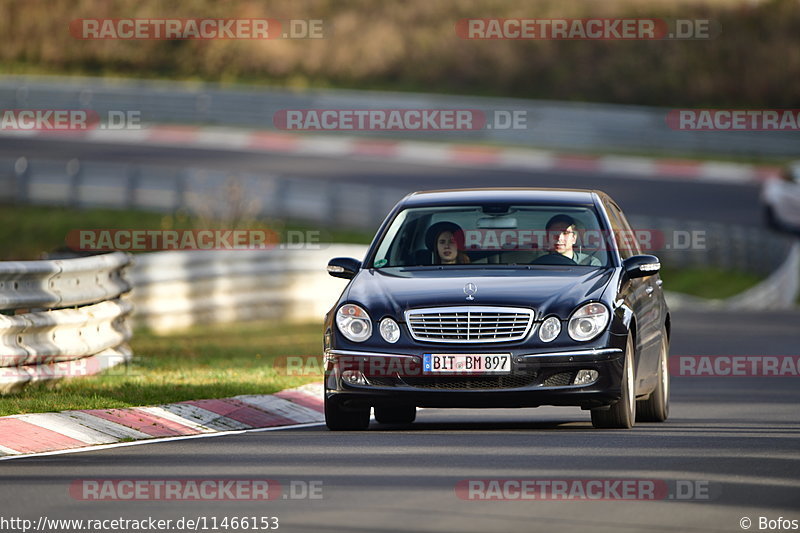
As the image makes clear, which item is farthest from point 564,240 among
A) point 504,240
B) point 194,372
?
point 194,372

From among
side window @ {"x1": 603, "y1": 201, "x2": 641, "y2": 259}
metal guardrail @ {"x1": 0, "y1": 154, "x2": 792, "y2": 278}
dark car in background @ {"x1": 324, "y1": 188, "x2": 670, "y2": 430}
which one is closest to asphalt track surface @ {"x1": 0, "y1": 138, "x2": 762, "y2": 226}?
metal guardrail @ {"x1": 0, "y1": 154, "x2": 792, "y2": 278}

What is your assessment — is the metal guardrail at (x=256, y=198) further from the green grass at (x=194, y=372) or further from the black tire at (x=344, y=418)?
the black tire at (x=344, y=418)

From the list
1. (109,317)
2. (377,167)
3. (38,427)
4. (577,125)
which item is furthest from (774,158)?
(38,427)

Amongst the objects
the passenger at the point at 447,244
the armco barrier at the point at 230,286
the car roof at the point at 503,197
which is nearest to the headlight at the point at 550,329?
the passenger at the point at 447,244

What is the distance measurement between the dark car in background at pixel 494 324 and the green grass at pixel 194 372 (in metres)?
1.78

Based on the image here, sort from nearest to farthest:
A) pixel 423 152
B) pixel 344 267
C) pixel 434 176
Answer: pixel 344 267 < pixel 434 176 < pixel 423 152

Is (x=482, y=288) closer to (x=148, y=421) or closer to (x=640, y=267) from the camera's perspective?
(x=640, y=267)

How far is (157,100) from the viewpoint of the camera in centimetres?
5003

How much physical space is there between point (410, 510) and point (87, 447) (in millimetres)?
3287

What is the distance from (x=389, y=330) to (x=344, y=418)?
0.78 m

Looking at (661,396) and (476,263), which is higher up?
(476,263)

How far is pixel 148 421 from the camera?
12141mm

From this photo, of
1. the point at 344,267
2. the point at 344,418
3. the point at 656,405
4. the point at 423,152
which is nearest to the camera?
the point at 344,418

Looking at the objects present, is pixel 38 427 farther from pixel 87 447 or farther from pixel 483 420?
pixel 483 420
